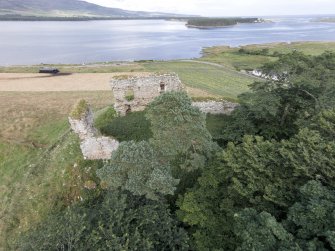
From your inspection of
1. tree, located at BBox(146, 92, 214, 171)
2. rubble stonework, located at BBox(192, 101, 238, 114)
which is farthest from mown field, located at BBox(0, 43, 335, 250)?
tree, located at BBox(146, 92, 214, 171)

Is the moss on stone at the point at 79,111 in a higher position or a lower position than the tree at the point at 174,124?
A: lower

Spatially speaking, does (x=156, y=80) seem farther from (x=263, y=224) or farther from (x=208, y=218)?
(x=263, y=224)

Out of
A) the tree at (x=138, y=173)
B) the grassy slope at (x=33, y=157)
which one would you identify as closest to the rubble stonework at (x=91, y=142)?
the grassy slope at (x=33, y=157)

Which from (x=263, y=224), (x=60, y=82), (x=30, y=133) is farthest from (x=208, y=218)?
(x=60, y=82)

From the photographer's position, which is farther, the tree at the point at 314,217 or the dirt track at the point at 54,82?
the dirt track at the point at 54,82

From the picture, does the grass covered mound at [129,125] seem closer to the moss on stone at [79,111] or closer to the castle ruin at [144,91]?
the castle ruin at [144,91]

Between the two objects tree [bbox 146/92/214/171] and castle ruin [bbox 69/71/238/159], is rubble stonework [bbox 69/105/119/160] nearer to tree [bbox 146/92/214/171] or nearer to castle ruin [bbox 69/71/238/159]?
castle ruin [bbox 69/71/238/159]
